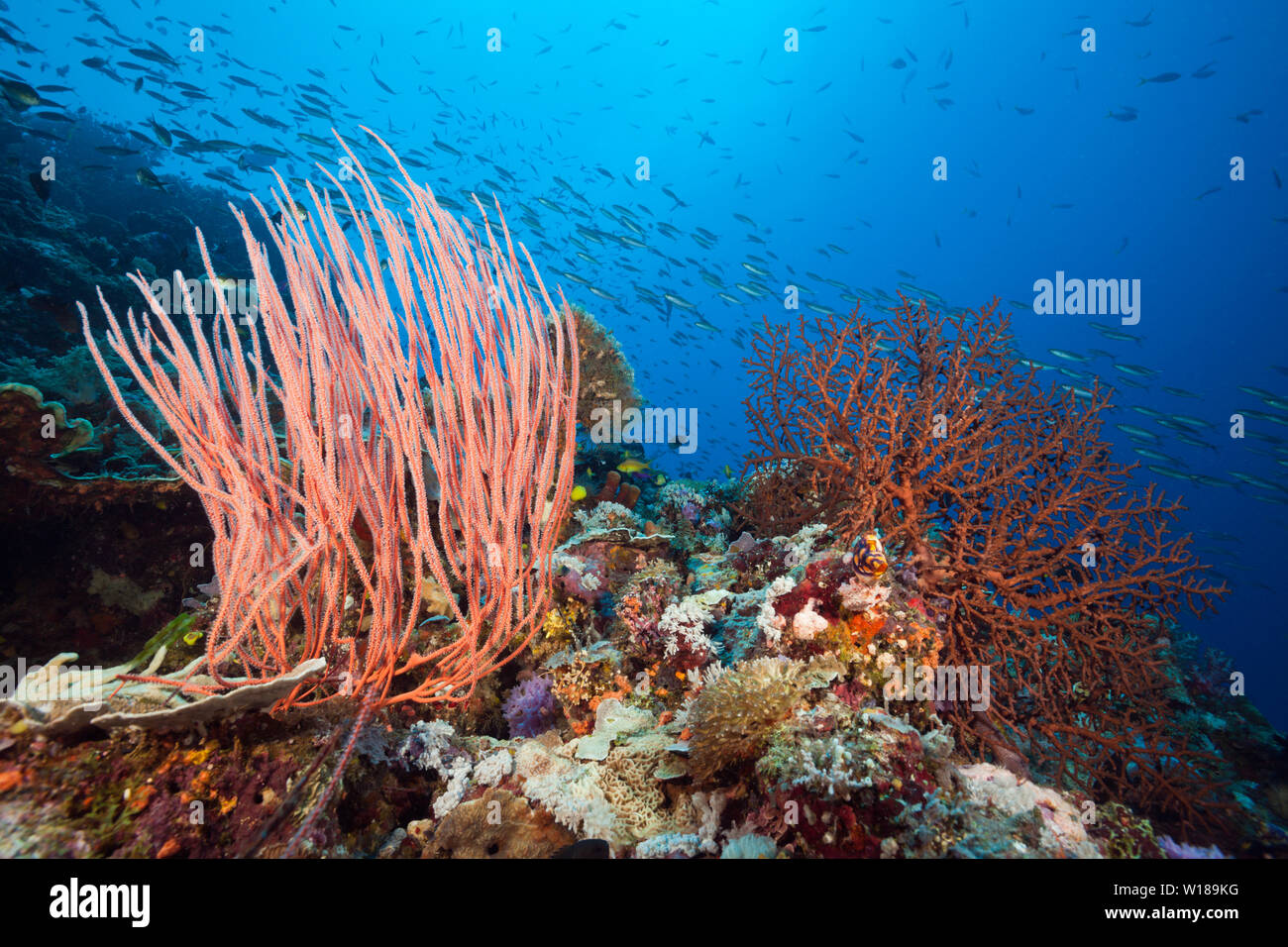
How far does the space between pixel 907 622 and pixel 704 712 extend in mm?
1435

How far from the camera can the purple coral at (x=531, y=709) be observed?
3.54m

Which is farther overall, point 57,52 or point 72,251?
point 57,52

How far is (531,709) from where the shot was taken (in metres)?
3.55

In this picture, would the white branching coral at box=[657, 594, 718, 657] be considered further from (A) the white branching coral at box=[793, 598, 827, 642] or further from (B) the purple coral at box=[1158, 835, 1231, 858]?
(B) the purple coral at box=[1158, 835, 1231, 858]

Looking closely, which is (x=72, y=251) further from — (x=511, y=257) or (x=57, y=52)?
(x=57, y=52)

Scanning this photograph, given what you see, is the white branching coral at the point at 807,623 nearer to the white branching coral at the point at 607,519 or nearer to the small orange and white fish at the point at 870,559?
the small orange and white fish at the point at 870,559

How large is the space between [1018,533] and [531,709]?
13.4 feet

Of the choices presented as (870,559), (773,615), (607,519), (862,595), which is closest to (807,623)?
(773,615)

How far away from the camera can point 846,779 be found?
2029 mm

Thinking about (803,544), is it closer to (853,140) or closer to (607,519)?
(607,519)

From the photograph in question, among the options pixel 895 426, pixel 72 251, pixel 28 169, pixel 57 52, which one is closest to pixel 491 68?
pixel 57 52

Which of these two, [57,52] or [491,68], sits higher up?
[491,68]

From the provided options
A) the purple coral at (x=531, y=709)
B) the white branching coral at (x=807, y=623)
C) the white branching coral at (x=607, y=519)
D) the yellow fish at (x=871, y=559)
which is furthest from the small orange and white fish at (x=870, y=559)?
the white branching coral at (x=607, y=519)

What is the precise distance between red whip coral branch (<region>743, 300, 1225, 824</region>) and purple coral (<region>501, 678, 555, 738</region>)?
2488mm
